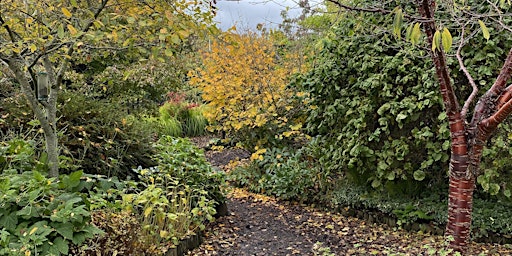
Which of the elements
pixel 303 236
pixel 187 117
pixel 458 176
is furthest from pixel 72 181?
pixel 187 117

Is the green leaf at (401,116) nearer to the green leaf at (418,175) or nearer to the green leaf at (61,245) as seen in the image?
the green leaf at (418,175)

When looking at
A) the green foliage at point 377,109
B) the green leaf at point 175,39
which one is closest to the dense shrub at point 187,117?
the green foliage at point 377,109

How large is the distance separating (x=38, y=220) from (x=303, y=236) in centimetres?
225

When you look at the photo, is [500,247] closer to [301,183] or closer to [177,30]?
[301,183]

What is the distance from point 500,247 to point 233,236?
2270 mm

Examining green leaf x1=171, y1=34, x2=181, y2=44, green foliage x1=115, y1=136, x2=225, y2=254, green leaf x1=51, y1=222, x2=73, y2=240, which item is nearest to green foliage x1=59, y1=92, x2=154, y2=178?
green foliage x1=115, y1=136, x2=225, y2=254

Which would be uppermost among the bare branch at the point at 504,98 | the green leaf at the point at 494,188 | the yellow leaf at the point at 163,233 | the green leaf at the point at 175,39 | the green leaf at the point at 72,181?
the green leaf at the point at 175,39

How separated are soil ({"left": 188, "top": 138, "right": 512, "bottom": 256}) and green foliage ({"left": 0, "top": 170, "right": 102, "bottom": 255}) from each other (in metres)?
1.20

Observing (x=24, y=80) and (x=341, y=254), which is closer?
(x=24, y=80)

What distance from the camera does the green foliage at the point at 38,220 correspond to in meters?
1.92

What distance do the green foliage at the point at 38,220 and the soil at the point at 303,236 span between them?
1.20 meters

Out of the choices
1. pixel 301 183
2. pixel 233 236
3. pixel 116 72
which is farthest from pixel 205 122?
pixel 233 236

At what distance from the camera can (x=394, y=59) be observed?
11.4 feet

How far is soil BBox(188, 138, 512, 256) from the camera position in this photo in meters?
3.13
